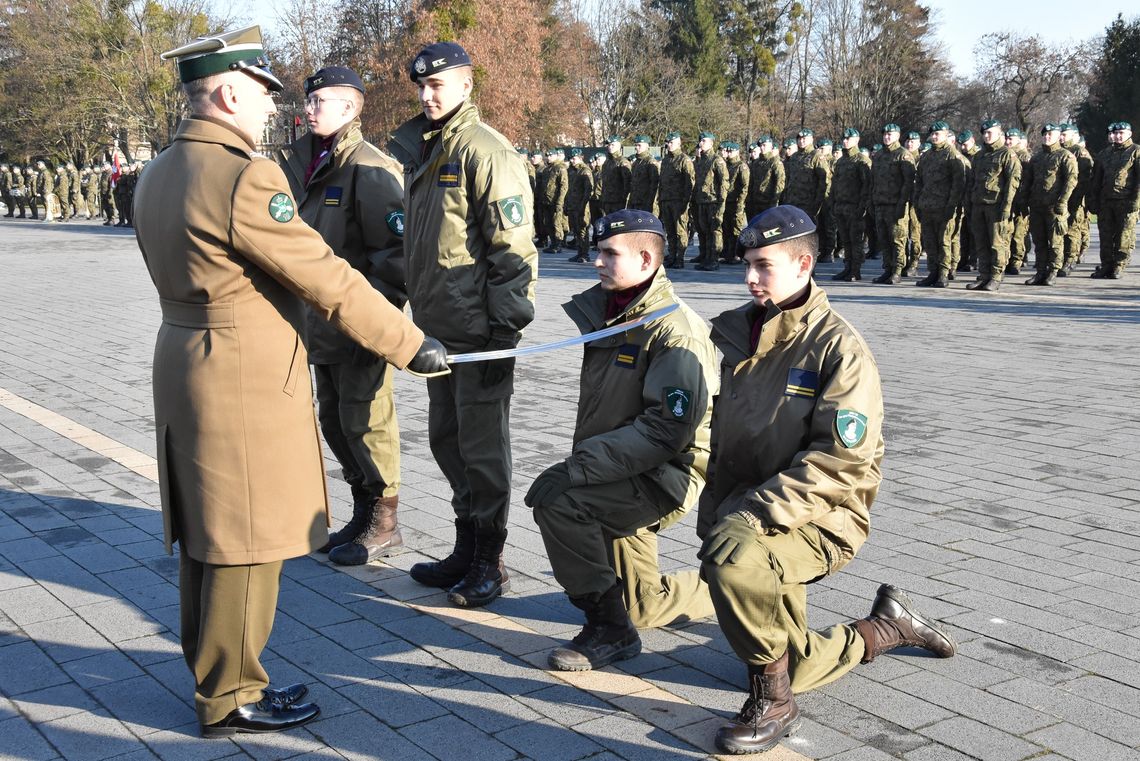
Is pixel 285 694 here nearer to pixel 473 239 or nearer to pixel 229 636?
pixel 229 636

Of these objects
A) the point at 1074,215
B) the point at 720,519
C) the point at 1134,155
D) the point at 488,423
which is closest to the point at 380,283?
the point at 488,423

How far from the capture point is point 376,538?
5496 mm

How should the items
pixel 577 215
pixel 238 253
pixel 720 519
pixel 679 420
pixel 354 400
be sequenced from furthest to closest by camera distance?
pixel 577 215, pixel 354 400, pixel 679 420, pixel 720 519, pixel 238 253

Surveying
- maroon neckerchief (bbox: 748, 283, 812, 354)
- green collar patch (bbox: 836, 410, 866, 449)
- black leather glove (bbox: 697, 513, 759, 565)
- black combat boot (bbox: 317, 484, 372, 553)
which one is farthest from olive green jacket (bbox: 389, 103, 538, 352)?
green collar patch (bbox: 836, 410, 866, 449)

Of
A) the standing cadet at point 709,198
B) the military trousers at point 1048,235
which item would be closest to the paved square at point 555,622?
the military trousers at point 1048,235

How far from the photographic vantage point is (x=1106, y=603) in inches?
184

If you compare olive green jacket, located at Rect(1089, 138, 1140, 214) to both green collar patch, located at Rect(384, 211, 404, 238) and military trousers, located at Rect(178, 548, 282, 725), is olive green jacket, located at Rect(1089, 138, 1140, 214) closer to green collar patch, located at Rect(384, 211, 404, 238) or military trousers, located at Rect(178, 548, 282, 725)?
green collar patch, located at Rect(384, 211, 404, 238)

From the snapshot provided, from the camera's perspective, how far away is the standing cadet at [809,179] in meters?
19.2

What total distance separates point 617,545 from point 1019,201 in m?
14.3

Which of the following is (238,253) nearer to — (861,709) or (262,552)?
(262,552)

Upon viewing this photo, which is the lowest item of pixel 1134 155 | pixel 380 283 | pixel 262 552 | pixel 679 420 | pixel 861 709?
pixel 861 709

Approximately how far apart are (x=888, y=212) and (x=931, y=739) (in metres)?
14.7

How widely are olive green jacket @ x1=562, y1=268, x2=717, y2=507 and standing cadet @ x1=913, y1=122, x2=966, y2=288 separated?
13.1 metres

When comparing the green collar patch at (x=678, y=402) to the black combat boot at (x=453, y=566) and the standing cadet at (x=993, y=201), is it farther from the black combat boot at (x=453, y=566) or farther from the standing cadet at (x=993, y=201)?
the standing cadet at (x=993, y=201)
